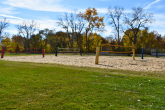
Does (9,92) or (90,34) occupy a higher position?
(90,34)

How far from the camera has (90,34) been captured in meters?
52.9

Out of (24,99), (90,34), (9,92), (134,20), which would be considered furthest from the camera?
(90,34)

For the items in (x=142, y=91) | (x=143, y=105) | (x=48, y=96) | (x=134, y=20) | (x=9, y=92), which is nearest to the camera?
(x=143, y=105)

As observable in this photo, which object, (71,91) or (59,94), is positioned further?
(71,91)

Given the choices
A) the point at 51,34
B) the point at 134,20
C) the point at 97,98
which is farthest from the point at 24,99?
the point at 51,34

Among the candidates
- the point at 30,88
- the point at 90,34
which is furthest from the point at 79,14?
the point at 30,88

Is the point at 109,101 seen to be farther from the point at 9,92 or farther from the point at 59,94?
the point at 9,92

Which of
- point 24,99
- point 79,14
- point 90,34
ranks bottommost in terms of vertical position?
point 24,99

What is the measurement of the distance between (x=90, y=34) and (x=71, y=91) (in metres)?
48.5

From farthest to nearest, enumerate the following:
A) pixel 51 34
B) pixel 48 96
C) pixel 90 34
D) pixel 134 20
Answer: pixel 51 34 → pixel 90 34 → pixel 134 20 → pixel 48 96

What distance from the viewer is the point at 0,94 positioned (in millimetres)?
4793

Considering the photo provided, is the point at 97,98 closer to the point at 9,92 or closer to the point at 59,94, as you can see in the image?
the point at 59,94

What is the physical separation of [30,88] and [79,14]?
50018 mm

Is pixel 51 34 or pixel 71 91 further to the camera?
pixel 51 34
